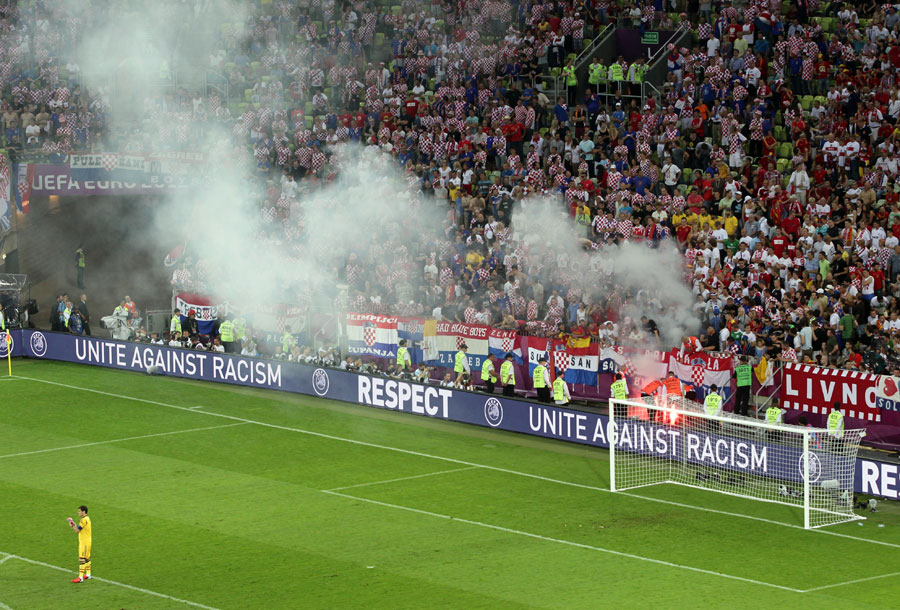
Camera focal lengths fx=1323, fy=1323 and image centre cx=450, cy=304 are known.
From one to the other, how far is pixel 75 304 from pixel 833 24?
22982 mm

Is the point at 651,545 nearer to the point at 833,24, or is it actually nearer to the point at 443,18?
the point at 833,24

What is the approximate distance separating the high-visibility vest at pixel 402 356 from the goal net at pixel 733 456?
610 centimetres

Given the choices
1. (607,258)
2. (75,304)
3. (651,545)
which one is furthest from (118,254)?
(651,545)

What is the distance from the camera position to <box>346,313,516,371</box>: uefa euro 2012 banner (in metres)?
27.1

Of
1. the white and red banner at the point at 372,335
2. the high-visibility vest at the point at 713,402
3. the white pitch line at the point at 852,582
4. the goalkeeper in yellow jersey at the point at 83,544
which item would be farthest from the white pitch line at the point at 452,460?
the goalkeeper in yellow jersey at the point at 83,544

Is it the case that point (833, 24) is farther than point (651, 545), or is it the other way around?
point (833, 24)

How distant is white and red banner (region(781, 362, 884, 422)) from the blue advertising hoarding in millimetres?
2197

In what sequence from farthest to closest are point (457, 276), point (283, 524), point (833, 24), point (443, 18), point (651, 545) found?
point (443, 18) < point (833, 24) < point (457, 276) < point (283, 524) < point (651, 545)

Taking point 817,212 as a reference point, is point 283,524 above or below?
below

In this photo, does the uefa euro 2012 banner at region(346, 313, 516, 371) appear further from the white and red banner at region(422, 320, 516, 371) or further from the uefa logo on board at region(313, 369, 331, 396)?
the uefa logo on board at region(313, 369, 331, 396)

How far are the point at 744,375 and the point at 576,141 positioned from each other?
9973 millimetres

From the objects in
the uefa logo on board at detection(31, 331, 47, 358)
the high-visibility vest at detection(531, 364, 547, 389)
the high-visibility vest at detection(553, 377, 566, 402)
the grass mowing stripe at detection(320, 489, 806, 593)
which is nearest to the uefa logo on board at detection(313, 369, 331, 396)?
the high-visibility vest at detection(531, 364, 547, 389)

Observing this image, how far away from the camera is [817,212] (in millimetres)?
26734

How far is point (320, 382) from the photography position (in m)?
28.9
